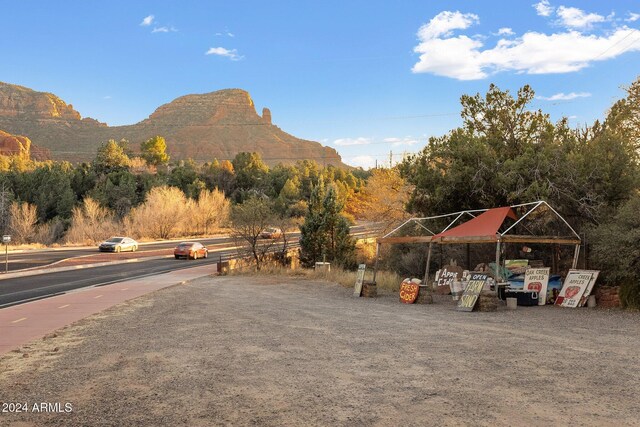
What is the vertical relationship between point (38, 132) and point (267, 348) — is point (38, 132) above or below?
above

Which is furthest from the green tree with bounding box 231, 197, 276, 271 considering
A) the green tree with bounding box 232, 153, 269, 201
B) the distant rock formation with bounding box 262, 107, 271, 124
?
the distant rock formation with bounding box 262, 107, 271, 124

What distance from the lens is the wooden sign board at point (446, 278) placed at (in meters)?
17.9

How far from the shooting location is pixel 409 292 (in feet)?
51.7

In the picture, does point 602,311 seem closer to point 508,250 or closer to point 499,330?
point 499,330

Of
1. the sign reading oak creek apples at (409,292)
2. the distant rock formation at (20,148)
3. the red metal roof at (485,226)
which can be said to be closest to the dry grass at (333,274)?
the sign reading oak creek apples at (409,292)

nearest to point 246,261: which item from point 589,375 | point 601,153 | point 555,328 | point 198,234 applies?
point 601,153

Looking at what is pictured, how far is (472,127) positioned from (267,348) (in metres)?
17.8

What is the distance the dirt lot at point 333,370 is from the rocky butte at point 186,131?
133521mm

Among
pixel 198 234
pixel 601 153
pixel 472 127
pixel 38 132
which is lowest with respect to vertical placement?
pixel 198 234

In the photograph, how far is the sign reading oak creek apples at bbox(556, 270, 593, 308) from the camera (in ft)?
46.4

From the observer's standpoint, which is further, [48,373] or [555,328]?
[555,328]

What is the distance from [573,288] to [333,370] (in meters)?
9.81

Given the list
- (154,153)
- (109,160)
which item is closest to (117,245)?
(109,160)

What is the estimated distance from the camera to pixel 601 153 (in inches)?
679
